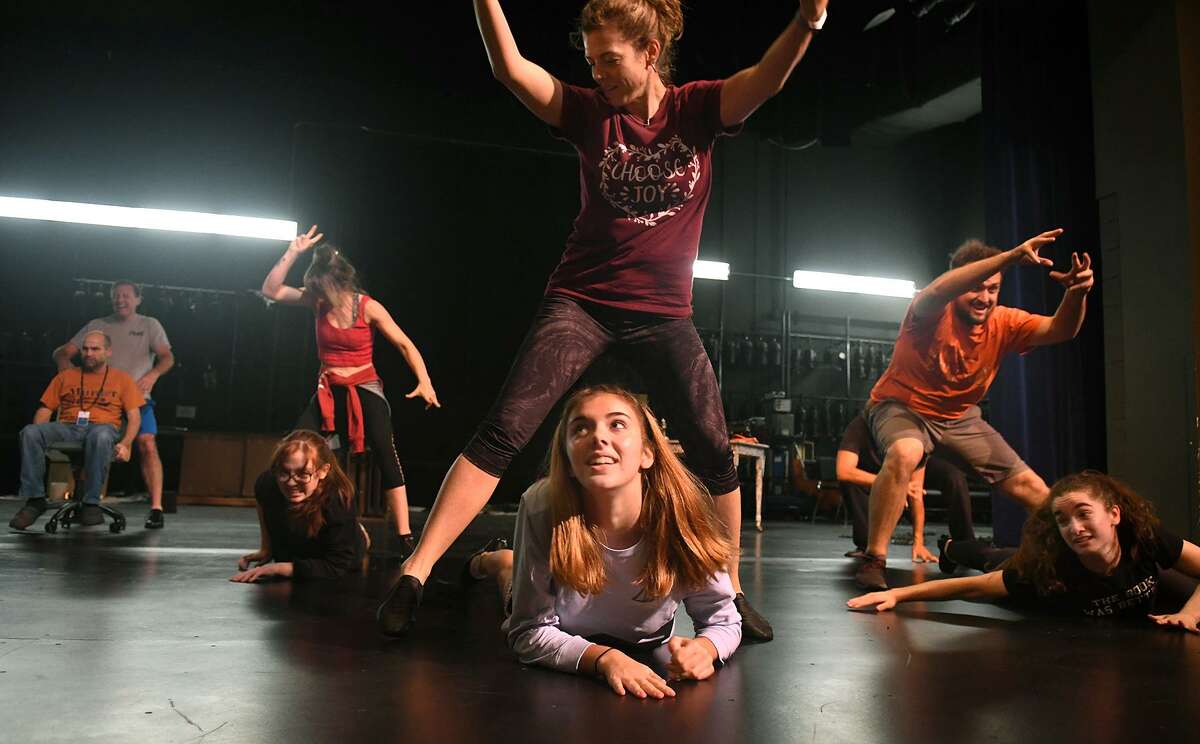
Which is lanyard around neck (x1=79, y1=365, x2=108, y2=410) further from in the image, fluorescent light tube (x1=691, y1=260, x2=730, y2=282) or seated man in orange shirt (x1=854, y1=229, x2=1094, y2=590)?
fluorescent light tube (x1=691, y1=260, x2=730, y2=282)

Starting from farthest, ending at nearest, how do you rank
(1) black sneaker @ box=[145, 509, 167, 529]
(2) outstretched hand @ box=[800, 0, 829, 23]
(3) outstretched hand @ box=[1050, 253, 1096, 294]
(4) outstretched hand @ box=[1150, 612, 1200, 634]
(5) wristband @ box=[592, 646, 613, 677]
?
(1) black sneaker @ box=[145, 509, 167, 529] → (3) outstretched hand @ box=[1050, 253, 1096, 294] → (4) outstretched hand @ box=[1150, 612, 1200, 634] → (2) outstretched hand @ box=[800, 0, 829, 23] → (5) wristband @ box=[592, 646, 613, 677]

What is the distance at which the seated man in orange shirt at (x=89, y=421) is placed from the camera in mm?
5039

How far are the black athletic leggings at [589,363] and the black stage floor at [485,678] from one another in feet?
1.41

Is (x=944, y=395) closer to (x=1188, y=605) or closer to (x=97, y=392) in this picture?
(x=1188, y=605)

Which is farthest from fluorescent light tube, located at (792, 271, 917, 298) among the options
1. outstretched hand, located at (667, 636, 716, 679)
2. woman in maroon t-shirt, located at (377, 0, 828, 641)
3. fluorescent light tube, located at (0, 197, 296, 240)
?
outstretched hand, located at (667, 636, 716, 679)

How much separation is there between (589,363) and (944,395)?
194 centimetres

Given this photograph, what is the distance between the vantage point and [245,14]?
27.1 feet

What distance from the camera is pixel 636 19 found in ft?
6.60

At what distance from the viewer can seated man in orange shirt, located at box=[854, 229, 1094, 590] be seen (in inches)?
133

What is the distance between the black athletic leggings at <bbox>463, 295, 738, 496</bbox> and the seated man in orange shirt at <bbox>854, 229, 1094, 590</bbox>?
57.9 inches

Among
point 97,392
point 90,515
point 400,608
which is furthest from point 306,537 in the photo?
point 97,392

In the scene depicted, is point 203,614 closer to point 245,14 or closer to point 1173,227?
point 1173,227

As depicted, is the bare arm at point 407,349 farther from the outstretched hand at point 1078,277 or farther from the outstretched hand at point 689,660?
the outstretched hand at point 1078,277

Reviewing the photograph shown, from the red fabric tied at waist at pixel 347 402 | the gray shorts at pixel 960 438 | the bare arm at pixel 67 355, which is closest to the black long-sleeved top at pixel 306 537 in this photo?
the red fabric tied at waist at pixel 347 402
